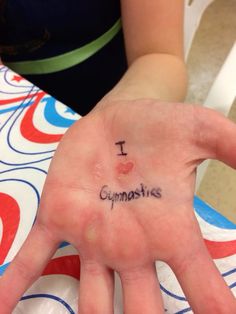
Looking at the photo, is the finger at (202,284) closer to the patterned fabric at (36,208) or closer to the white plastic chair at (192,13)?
the patterned fabric at (36,208)

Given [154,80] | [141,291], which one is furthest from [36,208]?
[154,80]

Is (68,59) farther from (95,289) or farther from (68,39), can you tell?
(95,289)

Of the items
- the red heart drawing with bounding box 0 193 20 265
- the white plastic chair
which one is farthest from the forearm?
the red heart drawing with bounding box 0 193 20 265

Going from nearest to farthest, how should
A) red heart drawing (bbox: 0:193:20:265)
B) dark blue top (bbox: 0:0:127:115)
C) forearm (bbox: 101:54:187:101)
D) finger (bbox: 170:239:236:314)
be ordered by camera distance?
finger (bbox: 170:239:236:314), red heart drawing (bbox: 0:193:20:265), forearm (bbox: 101:54:187:101), dark blue top (bbox: 0:0:127:115)

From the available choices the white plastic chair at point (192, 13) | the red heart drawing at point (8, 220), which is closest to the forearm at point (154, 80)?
the white plastic chair at point (192, 13)

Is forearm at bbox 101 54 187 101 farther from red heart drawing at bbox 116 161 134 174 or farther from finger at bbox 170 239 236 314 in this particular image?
finger at bbox 170 239 236 314
